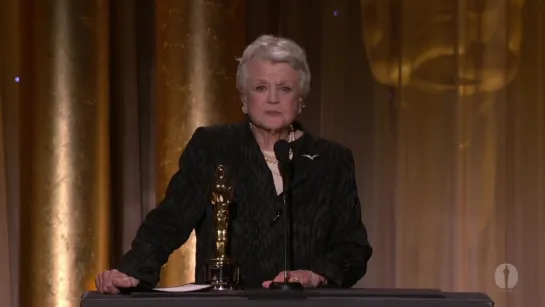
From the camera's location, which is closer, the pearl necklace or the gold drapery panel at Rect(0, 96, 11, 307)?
the pearl necklace

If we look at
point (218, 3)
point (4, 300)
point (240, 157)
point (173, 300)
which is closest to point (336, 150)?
point (240, 157)

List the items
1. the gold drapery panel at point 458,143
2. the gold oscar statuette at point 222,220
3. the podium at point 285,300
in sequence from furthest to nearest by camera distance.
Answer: the gold drapery panel at point 458,143, the gold oscar statuette at point 222,220, the podium at point 285,300

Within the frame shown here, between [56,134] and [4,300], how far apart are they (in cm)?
68

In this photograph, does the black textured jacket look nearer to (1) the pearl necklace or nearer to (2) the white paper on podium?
(1) the pearl necklace

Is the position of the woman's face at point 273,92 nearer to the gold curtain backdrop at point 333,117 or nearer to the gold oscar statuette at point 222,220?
the gold oscar statuette at point 222,220

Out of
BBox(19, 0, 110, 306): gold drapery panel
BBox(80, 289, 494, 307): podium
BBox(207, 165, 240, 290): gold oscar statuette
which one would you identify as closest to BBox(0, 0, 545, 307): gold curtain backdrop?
BBox(19, 0, 110, 306): gold drapery panel

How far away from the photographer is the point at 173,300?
5.41ft

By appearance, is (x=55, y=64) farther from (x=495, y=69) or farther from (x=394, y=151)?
(x=495, y=69)

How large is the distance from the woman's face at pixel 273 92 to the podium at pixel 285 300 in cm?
65

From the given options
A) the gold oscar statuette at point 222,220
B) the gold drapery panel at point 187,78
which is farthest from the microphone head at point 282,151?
the gold drapery panel at point 187,78

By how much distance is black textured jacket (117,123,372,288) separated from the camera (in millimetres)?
2184

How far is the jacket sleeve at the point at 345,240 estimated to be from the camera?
7.03 feet

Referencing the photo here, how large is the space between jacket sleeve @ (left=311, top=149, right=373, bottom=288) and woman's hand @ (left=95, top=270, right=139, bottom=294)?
0.44 m

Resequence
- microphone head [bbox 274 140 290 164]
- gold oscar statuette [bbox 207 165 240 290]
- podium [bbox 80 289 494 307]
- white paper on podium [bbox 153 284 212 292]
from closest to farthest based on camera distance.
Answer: podium [bbox 80 289 494 307]
white paper on podium [bbox 153 284 212 292]
microphone head [bbox 274 140 290 164]
gold oscar statuette [bbox 207 165 240 290]
